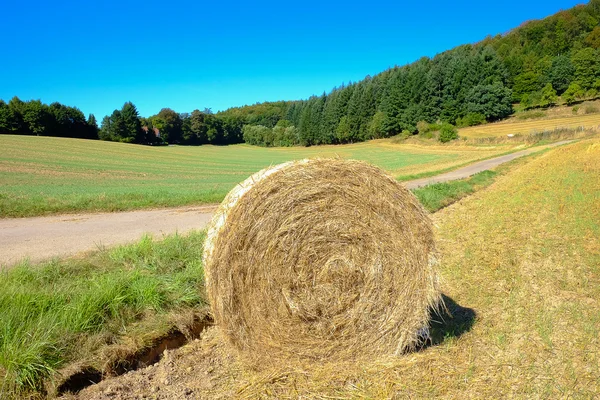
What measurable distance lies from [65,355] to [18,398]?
0.51m

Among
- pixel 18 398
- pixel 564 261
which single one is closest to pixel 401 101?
pixel 564 261

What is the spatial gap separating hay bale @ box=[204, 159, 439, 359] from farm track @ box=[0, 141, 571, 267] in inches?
180

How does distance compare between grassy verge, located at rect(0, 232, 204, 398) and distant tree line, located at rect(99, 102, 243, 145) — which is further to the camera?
distant tree line, located at rect(99, 102, 243, 145)

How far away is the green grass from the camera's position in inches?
482

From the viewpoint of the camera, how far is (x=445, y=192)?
14.2 meters

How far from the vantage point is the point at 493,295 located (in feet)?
16.7

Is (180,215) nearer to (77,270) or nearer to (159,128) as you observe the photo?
(77,270)

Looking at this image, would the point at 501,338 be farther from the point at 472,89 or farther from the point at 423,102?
the point at 423,102

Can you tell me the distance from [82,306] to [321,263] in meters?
2.59

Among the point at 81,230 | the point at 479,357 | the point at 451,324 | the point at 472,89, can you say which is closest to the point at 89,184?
the point at 81,230

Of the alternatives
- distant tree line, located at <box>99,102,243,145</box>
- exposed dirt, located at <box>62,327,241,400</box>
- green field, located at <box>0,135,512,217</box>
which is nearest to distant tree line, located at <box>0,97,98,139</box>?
distant tree line, located at <box>99,102,243,145</box>

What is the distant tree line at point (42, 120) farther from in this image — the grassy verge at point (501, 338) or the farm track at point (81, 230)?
the grassy verge at point (501, 338)

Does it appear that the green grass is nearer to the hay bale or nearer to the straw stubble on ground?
the straw stubble on ground

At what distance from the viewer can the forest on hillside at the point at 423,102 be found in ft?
227
